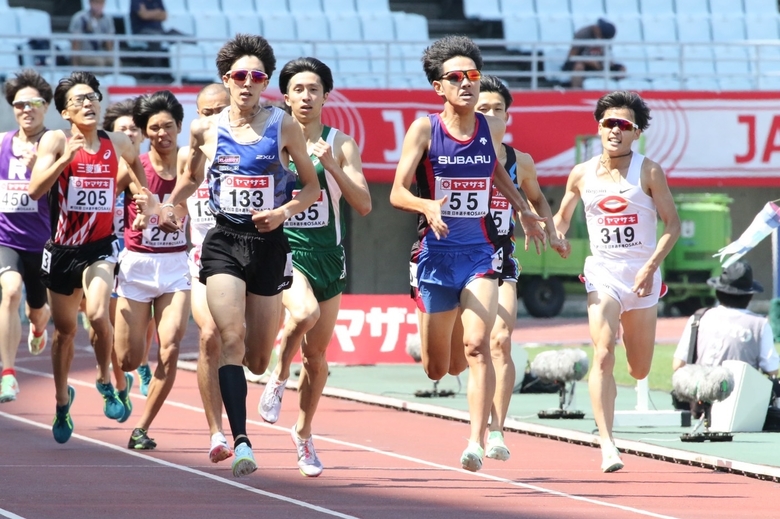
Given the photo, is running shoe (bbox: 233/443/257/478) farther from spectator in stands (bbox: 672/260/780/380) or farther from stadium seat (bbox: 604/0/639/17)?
stadium seat (bbox: 604/0/639/17)

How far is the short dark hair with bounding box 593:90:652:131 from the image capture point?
9.14 metres

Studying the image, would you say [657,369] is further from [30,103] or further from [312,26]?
[312,26]

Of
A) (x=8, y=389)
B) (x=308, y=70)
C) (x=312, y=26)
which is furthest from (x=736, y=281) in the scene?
(x=312, y=26)

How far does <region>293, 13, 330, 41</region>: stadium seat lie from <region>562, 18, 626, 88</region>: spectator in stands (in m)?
4.74

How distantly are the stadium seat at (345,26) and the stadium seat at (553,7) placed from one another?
4055 millimetres

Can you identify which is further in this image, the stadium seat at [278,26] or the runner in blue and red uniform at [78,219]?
the stadium seat at [278,26]

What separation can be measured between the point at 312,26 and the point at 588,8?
6.24 meters

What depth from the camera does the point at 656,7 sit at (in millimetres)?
31906

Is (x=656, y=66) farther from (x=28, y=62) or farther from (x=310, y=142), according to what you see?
(x=310, y=142)

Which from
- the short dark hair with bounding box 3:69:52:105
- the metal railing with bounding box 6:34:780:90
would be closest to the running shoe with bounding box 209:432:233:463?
the short dark hair with bounding box 3:69:52:105

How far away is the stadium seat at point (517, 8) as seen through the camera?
1204 inches

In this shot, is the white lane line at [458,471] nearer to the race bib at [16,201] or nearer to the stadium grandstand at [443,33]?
the race bib at [16,201]

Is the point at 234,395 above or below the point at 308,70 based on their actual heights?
below

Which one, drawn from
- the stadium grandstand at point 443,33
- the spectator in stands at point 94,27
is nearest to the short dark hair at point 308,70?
the stadium grandstand at point 443,33
